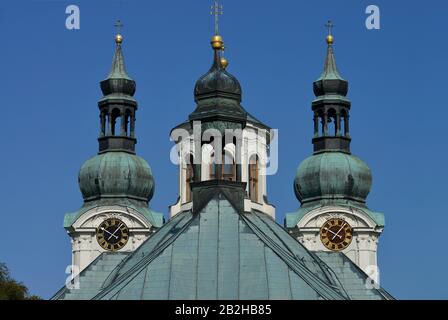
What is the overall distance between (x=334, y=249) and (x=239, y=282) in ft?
82.6

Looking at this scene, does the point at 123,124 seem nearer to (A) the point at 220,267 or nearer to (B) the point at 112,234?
(B) the point at 112,234

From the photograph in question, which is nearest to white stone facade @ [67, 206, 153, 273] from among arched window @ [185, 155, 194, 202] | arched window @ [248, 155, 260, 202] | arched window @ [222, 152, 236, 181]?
arched window @ [185, 155, 194, 202]

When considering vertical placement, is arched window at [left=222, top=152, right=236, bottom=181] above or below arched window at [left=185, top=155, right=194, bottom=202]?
below

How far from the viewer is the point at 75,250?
3337 inches

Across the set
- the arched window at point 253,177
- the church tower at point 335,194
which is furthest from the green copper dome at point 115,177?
the arched window at point 253,177

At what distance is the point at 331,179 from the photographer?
85.4 meters

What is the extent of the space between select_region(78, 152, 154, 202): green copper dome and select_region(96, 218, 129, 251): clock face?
4.21 feet

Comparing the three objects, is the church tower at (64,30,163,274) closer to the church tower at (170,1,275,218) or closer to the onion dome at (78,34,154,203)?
the onion dome at (78,34,154,203)

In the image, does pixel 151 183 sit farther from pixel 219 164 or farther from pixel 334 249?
pixel 219 164

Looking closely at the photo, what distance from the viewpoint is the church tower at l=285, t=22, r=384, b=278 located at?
3329 inches

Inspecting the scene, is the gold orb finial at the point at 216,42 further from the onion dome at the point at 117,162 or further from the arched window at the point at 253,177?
the onion dome at the point at 117,162

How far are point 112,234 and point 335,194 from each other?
9.53m

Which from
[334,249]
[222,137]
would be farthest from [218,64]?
[334,249]

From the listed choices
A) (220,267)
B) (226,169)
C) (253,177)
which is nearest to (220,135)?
(226,169)
